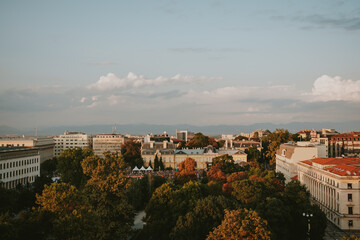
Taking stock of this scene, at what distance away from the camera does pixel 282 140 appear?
131625mm

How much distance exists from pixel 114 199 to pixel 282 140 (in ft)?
308

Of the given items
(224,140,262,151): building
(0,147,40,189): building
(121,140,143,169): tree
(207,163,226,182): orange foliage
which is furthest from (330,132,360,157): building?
(0,147,40,189): building

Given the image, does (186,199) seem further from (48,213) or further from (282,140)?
(282,140)

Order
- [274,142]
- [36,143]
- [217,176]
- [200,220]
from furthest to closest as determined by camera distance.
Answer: [36,143]
[274,142]
[217,176]
[200,220]

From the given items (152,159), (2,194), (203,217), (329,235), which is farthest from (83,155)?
(152,159)

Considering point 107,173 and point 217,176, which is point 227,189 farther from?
point 107,173

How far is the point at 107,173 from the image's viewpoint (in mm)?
49719

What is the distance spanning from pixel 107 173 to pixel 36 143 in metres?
90.4

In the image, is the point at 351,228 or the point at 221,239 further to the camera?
the point at 351,228

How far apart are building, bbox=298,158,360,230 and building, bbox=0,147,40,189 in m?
52.7

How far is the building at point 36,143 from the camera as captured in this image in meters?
124

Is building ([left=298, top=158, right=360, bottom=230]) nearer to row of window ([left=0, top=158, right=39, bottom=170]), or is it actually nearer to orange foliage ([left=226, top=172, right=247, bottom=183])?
orange foliage ([left=226, top=172, right=247, bottom=183])

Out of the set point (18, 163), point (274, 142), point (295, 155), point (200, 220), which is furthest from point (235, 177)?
point (274, 142)

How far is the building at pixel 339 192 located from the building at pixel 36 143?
8179cm
